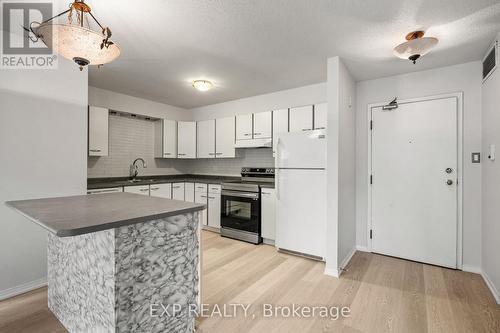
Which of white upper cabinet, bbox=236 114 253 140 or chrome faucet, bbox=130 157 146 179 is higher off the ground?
white upper cabinet, bbox=236 114 253 140

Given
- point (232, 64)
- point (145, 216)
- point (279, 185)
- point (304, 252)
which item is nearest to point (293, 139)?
point (279, 185)

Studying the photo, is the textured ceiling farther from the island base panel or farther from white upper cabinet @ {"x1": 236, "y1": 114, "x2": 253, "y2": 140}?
the island base panel

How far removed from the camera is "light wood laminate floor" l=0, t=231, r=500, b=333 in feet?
6.11

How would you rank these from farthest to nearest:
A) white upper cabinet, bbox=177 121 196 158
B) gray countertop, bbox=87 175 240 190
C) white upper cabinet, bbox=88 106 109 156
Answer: white upper cabinet, bbox=177 121 196 158 → white upper cabinet, bbox=88 106 109 156 → gray countertop, bbox=87 175 240 190

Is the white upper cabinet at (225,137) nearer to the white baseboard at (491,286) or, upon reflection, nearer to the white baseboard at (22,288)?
the white baseboard at (22,288)

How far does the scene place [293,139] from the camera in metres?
3.25

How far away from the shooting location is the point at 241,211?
153 inches

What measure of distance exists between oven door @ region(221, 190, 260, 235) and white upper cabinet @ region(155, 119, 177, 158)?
1.56m

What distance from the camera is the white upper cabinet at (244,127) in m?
4.22

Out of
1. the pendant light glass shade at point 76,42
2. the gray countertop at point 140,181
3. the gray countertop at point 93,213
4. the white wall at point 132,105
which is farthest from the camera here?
the white wall at point 132,105

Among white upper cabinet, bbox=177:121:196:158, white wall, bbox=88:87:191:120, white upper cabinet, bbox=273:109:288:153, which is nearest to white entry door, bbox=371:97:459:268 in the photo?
white upper cabinet, bbox=273:109:288:153

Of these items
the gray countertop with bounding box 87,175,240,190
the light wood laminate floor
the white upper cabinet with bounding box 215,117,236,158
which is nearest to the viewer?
the light wood laminate floor

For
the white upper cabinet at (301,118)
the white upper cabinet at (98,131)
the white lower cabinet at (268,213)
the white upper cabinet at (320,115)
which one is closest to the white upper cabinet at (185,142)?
the white upper cabinet at (98,131)

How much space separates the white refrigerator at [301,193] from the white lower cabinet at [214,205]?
4.05 ft
